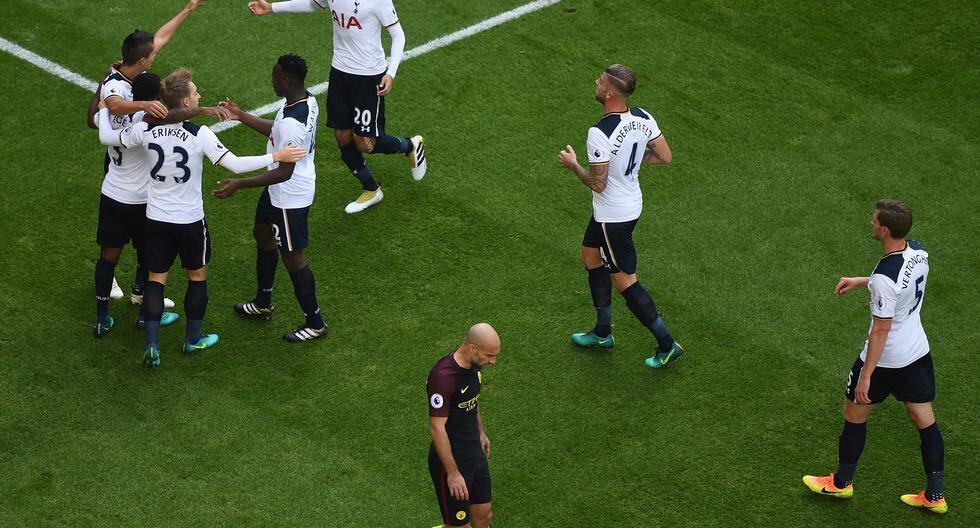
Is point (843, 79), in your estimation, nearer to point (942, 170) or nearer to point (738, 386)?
point (942, 170)

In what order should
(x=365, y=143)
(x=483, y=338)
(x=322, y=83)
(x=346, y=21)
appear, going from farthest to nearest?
(x=322, y=83) < (x=365, y=143) < (x=346, y=21) < (x=483, y=338)

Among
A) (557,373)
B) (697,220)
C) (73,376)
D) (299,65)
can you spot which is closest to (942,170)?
(697,220)

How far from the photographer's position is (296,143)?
8.90 metres

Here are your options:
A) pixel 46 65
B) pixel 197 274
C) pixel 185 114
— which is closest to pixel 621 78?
pixel 185 114

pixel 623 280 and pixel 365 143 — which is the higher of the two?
pixel 623 280

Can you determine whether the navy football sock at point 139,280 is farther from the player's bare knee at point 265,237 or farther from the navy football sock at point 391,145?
the navy football sock at point 391,145

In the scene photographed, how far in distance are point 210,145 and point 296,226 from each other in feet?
3.26

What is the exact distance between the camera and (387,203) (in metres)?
11.2

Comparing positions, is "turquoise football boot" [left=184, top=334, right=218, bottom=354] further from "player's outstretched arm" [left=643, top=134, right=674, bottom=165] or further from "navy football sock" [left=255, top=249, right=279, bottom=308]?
"player's outstretched arm" [left=643, top=134, right=674, bottom=165]

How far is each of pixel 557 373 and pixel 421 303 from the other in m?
1.37

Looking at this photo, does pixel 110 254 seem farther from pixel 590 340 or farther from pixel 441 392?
Result: pixel 590 340

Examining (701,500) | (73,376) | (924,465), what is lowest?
(73,376)

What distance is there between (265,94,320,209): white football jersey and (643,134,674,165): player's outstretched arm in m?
2.59

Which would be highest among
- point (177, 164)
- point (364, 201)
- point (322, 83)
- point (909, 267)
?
point (909, 267)
